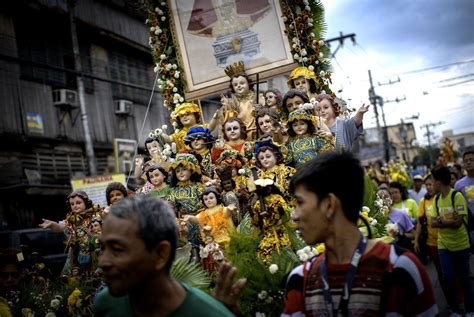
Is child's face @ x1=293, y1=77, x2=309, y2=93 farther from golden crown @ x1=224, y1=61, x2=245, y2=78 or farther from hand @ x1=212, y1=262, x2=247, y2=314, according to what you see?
hand @ x1=212, y1=262, x2=247, y2=314

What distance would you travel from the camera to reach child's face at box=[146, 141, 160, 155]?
321 inches

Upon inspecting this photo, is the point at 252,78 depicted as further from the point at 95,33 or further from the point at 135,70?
the point at 135,70

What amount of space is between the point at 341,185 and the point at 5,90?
17.5 m

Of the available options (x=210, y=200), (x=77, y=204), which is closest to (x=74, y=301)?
(x=77, y=204)

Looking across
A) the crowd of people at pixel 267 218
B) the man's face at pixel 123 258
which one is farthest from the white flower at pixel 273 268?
the man's face at pixel 123 258

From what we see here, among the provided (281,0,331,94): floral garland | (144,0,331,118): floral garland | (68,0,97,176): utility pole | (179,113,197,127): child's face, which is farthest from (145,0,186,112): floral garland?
(68,0,97,176): utility pole

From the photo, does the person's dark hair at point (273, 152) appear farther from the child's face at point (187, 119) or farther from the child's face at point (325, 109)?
the child's face at point (187, 119)

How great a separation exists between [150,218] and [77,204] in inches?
192

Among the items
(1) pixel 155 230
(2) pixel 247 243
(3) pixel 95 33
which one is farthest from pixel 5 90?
(1) pixel 155 230

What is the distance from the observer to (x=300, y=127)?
6.57m

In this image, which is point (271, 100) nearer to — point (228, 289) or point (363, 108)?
point (363, 108)

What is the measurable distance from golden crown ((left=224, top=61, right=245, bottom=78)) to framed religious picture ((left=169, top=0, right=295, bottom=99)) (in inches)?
7.9

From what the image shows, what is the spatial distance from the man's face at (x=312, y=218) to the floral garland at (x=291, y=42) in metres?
6.02

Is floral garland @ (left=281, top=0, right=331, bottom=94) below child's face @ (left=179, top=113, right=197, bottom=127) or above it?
above
